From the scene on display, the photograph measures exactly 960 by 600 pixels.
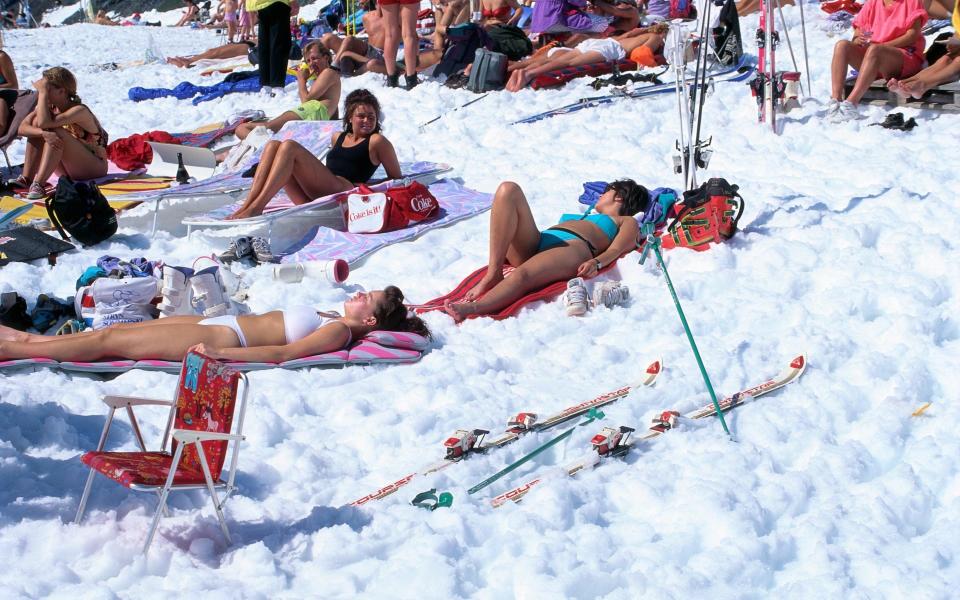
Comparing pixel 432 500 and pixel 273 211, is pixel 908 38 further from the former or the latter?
pixel 432 500

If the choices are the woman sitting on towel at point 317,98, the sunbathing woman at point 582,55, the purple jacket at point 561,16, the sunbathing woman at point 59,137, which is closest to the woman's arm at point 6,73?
the sunbathing woman at point 59,137

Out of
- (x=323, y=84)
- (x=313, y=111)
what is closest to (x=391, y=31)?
(x=323, y=84)

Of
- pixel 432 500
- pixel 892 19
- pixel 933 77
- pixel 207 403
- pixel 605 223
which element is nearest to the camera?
pixel 207 403

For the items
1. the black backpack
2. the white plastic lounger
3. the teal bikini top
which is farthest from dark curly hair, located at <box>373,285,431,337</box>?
the black backpack

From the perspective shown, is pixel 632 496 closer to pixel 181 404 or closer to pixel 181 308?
pixel 181 404

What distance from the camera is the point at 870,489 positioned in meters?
3.44

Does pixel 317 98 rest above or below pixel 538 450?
above

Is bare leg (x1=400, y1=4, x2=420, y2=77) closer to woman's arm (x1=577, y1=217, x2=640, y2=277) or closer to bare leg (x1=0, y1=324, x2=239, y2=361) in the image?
woman's arm (x1=577, y1=217, x2=640, y2=277)

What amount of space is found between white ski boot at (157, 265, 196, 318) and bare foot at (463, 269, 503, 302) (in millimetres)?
1416

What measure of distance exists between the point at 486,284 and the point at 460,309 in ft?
0.95

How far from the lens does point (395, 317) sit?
4.82 m

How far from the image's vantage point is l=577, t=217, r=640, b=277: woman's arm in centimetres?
541

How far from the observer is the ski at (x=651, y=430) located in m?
3.48

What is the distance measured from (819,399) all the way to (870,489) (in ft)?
2.29
